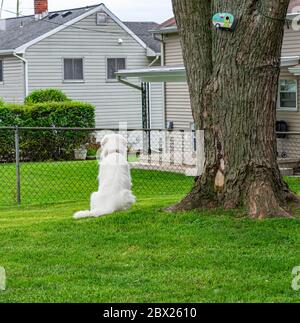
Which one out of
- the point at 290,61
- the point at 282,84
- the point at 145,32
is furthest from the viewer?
the point at 145,32

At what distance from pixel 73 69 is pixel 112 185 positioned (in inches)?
876

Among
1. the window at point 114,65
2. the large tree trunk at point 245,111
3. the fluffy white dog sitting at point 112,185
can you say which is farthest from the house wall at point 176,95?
the large tree trunk at point 245,111

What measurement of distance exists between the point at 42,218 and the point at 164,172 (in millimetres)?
8836

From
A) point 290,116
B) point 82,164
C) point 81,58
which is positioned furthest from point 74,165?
point 81,58

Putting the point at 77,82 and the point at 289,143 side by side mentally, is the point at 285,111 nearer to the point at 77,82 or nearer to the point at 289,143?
the point at 289,143

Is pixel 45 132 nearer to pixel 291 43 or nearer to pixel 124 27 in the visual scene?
pixel 291 43

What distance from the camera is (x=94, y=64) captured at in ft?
104

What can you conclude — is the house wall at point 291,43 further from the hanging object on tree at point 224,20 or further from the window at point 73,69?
the window at point 73,69

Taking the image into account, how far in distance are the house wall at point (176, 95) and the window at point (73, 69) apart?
23.5 ft

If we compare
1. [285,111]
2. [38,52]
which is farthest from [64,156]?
[38,52]

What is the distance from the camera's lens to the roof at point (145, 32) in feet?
110

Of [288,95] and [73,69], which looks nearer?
[288,95]

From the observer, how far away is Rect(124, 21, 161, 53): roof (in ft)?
110

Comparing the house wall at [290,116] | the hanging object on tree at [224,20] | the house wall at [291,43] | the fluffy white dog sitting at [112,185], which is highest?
the house wall at [291,43]
